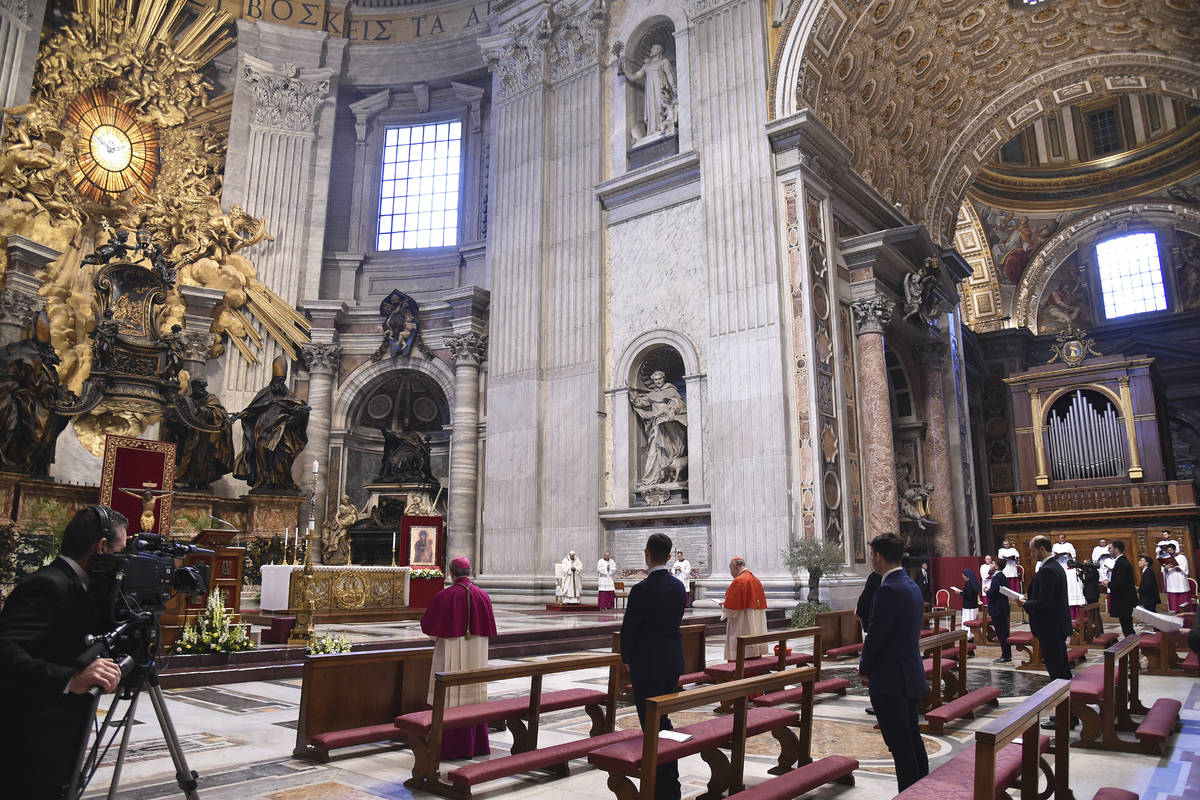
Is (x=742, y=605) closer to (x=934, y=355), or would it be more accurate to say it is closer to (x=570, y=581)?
(x=570, y=581)

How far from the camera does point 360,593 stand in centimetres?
1257

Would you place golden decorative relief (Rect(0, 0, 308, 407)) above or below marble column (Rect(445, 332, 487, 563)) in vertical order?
above

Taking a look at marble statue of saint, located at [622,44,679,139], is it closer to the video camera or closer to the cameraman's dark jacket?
the video camera

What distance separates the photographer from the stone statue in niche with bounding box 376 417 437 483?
1989cm

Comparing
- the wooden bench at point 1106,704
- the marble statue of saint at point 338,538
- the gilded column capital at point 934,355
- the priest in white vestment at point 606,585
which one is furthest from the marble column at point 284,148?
the wooden bench at point 1106,704

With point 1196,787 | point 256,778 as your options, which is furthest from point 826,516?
point 256,778

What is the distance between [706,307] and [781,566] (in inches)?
193

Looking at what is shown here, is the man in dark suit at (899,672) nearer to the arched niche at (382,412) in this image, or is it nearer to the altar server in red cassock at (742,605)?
the altar server in red cassock at (742,605)

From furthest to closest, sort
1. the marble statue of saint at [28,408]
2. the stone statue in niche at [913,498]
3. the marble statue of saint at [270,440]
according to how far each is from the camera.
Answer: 1. the stone statue in niche at [913,498]
2. the marble statue of saint at [270,440]
3. the marble statue of saint at [28,408]

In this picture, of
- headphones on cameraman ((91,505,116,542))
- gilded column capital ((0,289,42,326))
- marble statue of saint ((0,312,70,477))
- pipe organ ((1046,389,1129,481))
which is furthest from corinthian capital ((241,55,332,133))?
pipe organ ((1046,389,1129,481))

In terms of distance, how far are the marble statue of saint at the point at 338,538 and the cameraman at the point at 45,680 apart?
16.6 meters

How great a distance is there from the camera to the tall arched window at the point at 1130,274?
26.2m

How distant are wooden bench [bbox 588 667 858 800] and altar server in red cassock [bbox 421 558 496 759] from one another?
1.60 meters

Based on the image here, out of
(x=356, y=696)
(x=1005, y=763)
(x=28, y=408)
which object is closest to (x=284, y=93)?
(x=28, y=408)
